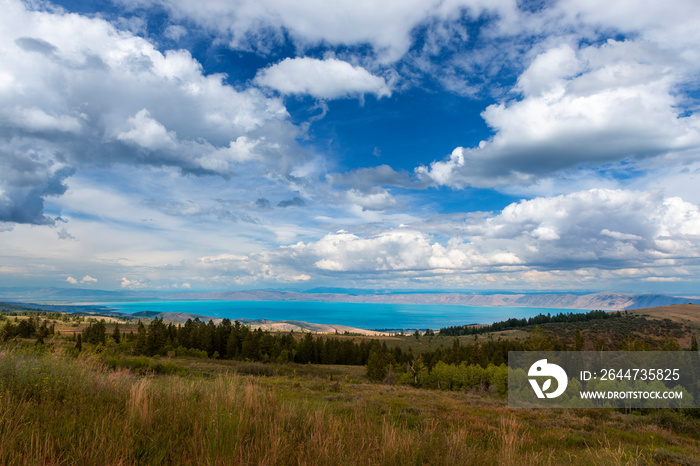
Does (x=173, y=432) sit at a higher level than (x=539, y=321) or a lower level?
higher

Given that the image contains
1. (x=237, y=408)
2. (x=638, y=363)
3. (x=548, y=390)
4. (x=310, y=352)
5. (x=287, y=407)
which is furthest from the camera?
(x=310, y=352)

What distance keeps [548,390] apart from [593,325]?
115 metres

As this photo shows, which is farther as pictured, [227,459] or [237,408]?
[237,408]

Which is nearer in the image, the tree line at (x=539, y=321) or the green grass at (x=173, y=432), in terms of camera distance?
the green grass at (x=173, y=432)

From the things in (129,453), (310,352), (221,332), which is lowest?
(310,352)

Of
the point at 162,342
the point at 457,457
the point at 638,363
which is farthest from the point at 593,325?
the point at 457,457

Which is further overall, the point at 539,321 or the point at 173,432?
the point at 539,321

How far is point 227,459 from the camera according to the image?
3.46 m

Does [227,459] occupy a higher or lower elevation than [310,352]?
higher

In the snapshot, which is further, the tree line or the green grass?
the tree line

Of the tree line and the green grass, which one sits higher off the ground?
the green grass

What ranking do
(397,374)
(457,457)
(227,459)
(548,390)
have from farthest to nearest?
(397,374) → (548,390) → (457,457) → (227,459)

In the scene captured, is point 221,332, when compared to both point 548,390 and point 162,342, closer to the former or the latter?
point 162,342

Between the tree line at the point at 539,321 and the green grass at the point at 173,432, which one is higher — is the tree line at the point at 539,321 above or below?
below
